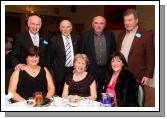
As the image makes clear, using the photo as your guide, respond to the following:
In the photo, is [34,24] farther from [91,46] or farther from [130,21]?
[130,21]

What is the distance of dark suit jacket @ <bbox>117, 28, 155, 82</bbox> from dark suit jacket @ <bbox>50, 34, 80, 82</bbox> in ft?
1.76

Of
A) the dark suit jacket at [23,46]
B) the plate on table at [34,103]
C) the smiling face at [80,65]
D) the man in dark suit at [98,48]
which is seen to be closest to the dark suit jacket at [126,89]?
the smiling face at [80,65]

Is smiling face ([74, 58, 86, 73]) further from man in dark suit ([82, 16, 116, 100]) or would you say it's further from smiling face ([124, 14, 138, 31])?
smiling face ([124, 14, 138, 31])

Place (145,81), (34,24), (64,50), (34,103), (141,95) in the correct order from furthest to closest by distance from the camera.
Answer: (64,50), (34,24), (145,81), (141,95), (34,103)

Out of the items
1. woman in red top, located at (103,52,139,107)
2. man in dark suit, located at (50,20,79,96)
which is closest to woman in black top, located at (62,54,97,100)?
woman in red top, located at (103,52,139,107)

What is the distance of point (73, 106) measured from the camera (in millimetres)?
1948

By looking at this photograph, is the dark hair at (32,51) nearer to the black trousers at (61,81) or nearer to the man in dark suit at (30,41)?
Answer: the man in dark suit at (30,41)

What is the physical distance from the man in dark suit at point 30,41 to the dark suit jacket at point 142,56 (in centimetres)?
79

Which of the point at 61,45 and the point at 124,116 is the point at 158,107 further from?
the point at 61,45

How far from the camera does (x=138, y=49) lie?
96.9 inches

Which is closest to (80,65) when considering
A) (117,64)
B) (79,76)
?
(79,76)

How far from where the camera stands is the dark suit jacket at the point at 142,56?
7.96 ft

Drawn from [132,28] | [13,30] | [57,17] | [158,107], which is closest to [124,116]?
[158,107]

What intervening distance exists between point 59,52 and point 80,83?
0.45 metres
